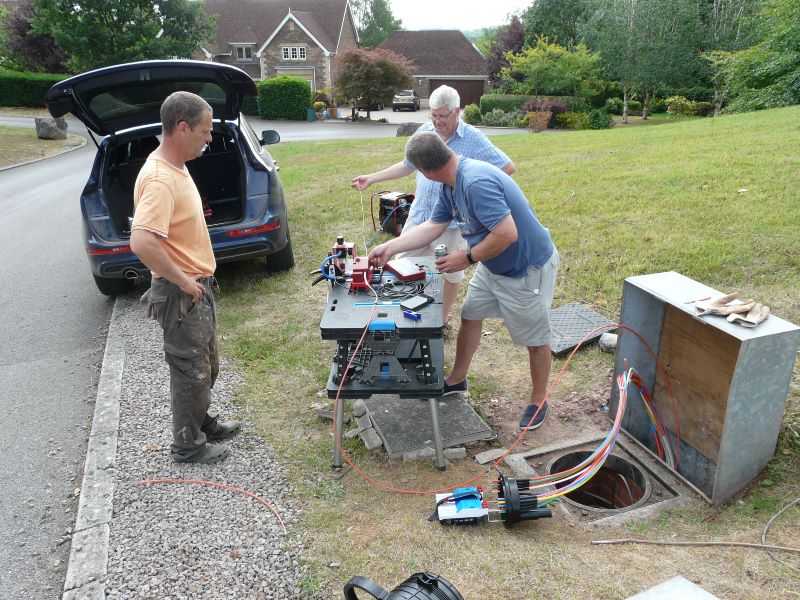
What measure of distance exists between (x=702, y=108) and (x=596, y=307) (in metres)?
27.9

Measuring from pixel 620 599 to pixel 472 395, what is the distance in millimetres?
1831

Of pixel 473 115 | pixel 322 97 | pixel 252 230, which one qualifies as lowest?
pixel 252 230

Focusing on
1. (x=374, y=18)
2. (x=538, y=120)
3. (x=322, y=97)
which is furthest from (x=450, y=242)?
(x=374, y=18)

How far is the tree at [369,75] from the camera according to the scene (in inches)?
1186

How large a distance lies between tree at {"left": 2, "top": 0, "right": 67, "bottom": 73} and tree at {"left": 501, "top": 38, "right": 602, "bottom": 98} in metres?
26.4

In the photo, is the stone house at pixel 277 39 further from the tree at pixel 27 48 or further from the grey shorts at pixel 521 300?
the grey shorts at pixel 521 300

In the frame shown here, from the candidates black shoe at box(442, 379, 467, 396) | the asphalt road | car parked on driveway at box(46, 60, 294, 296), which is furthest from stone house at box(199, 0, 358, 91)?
black shoe at box(442, 379, 467, 396)

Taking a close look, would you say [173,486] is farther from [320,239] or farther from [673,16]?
[673,16]

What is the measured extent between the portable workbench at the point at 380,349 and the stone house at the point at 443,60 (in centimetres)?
4135

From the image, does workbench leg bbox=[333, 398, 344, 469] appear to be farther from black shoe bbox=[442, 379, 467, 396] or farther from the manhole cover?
the manhole cover

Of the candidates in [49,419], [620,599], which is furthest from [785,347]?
[49,419]

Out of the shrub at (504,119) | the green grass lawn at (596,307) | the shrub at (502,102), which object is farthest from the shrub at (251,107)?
the green grass lawn at (596,307)

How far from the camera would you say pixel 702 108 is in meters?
28.0

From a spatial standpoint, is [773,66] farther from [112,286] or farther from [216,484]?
[216,484]
